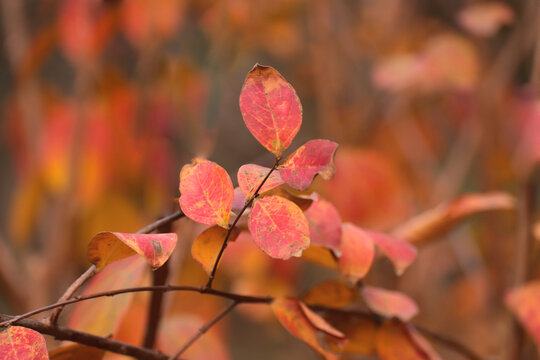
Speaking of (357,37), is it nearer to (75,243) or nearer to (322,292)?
(75,243)

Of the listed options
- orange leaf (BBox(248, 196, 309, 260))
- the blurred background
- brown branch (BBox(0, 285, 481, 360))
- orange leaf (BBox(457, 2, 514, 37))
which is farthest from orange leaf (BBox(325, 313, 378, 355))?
orange leaf (BBox(457, 2, 514, 37))

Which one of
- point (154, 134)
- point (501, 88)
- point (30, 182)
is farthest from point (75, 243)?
point (501, 88)

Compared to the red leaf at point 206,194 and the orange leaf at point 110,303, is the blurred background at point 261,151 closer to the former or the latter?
the orange leaf at point 110,303

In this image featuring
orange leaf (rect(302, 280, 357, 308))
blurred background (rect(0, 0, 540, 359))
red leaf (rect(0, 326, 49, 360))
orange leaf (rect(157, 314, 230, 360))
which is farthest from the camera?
blurred background (rect(0, 0, 540, 359))

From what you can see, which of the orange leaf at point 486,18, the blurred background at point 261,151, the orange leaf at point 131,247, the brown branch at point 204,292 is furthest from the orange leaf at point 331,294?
the orange leaf at point 486,18

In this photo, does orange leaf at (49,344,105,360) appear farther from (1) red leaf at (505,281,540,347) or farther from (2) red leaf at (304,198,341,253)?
(1) red leaf at (505,281,540,347)

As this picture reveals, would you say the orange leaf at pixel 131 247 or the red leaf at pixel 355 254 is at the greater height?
the orange leaf at pixel 131 247
